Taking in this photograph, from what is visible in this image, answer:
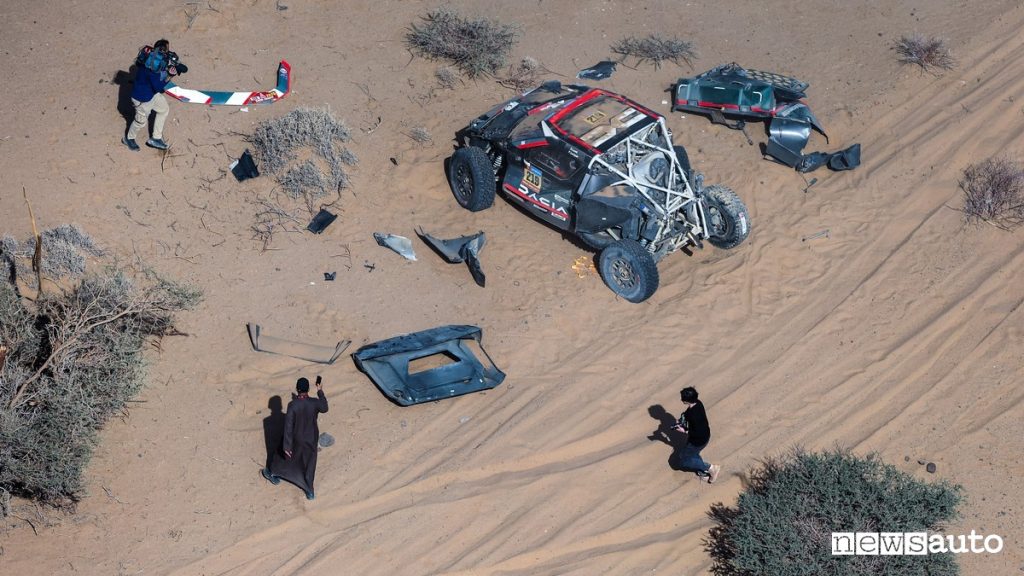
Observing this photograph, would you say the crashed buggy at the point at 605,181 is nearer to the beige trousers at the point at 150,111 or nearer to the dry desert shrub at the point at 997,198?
the dry desert shrub at the point at 997,198

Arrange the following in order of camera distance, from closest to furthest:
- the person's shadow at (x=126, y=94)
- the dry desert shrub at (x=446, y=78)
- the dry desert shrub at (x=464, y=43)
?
1. the person's shadow at (x=126, y=94)
2. the dry desert shrub at (x=446, y=78)
3. the dry desert shrub at (x=464, y=43)

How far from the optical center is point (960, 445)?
10.2m

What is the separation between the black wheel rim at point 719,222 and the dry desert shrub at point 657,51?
359cm

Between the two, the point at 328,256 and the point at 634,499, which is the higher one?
the point at 328,256

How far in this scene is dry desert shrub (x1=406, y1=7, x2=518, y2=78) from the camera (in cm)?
1384

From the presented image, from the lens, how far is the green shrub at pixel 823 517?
867 centimetres

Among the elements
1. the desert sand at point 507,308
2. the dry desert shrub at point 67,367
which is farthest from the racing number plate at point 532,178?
the dry desert shrub at point 67,367

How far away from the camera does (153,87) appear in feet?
38.0

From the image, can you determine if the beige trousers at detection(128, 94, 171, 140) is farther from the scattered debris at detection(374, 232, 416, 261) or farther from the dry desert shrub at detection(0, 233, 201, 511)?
the scattered debris at detection(374, 232, 416, 261)

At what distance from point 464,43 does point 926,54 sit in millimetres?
7190

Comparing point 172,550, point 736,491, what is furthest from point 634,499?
point 172,550

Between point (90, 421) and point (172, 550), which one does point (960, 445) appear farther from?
point (90, 421)

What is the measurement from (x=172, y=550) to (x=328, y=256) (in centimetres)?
391

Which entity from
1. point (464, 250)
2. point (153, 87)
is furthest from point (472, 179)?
point (153, 87)
